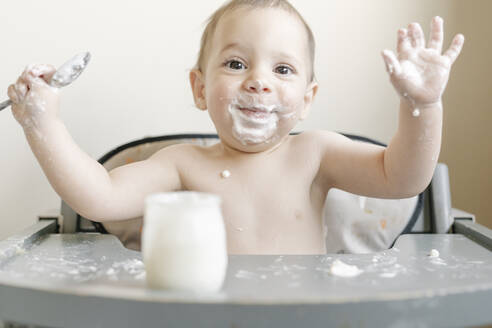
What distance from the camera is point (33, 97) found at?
680 mm

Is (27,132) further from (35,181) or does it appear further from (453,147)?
(453,147)

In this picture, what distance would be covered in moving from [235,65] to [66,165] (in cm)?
29

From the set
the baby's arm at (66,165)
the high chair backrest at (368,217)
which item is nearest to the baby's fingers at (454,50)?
the high chair backrest at (368,217)

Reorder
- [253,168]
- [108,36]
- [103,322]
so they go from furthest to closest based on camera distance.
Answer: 1. [108,36]
2. [253,168]
3. [103,322]

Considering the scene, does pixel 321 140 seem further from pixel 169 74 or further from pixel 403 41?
pixel 169 74

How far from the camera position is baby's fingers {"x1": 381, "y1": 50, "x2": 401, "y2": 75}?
64cm

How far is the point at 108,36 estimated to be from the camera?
1.20 m

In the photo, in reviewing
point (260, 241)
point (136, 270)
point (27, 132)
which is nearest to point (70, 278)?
point (136, 270)

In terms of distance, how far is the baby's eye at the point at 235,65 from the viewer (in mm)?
834

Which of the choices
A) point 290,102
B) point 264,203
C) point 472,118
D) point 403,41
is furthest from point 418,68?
point 472,118

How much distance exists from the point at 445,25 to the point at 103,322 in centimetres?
103

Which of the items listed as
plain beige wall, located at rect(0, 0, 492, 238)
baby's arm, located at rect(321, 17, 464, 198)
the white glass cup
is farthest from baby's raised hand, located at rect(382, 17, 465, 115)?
plain beige wall, located at rect(0, 0, 492, 238)

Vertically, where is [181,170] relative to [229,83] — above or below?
below

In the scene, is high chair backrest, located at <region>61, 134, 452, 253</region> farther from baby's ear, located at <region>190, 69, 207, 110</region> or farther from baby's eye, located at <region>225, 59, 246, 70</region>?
baby's eye, located at <region>225, 59, 246, 70</region>
